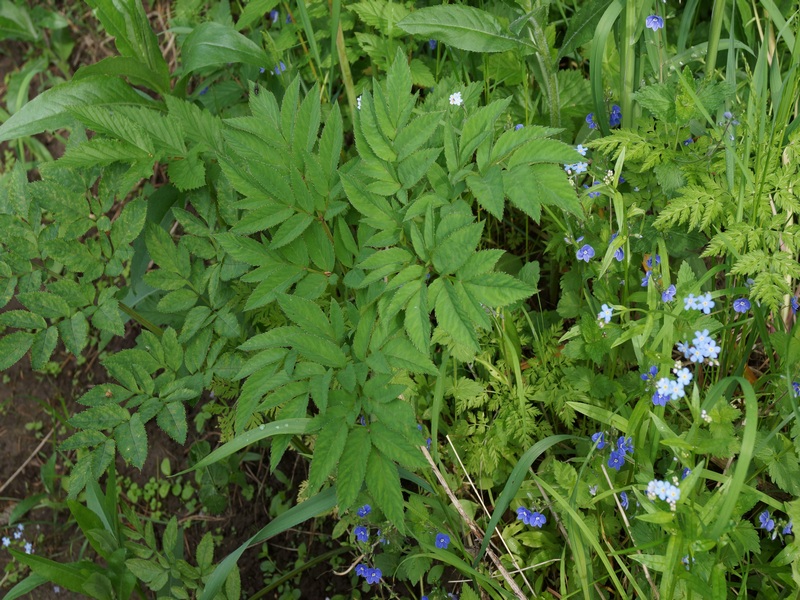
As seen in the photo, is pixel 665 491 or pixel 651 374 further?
pixel 651 374

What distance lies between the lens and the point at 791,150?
1699 mm

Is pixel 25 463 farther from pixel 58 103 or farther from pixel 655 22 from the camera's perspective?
pixel 655 22

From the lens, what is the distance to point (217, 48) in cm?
225

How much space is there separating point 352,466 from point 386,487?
83 millimetres

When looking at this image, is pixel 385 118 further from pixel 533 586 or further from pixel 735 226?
pixel 533 586

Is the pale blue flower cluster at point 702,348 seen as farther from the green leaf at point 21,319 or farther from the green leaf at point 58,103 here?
the green leaf at point 58,103

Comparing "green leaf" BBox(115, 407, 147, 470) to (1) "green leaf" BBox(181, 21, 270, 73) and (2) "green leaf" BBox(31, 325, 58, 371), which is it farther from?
(1) "green leaf" BBox(181, 21, 270, 73)

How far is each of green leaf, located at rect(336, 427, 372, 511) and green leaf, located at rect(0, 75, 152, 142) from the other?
4.32ft

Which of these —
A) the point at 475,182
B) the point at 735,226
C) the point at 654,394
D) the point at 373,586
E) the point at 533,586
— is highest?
the point at 475,182

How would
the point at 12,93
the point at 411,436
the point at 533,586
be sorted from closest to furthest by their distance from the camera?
the point at 411,436, the point at 533,586, the point at 12,93

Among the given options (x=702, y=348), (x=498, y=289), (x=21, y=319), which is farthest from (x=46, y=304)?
(x=702, y=348)

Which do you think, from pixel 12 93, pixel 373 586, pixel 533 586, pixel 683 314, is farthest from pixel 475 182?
pixel 12 93

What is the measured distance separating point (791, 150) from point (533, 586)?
131 centimetres

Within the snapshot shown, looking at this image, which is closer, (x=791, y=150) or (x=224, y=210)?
(x=791, y=150)
